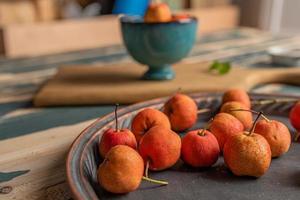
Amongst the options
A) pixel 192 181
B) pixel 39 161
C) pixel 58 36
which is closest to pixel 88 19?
pixel 58 36

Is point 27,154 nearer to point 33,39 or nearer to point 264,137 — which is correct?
point 264,137

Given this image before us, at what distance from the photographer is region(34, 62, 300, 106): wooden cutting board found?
0.90 m

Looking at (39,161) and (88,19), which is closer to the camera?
(39,161)

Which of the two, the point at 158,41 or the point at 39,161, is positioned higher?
the point at 158,41

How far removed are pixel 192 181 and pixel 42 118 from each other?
0.40m

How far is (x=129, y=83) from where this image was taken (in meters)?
0.97

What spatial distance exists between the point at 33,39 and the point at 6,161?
1.19 meters

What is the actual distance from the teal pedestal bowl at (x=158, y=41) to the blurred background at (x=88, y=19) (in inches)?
26.6

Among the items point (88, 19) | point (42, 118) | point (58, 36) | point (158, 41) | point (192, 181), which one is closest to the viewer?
point (192, 181)

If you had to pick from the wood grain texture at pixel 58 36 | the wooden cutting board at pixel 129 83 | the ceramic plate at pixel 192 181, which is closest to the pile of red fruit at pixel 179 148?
the ceramic plate at pixel 192 181

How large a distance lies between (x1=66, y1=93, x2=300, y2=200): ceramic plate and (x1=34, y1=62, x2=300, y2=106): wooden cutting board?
31 centimetres

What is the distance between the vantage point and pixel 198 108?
0.77 metres

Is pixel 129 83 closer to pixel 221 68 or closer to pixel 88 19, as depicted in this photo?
pixel 221 68

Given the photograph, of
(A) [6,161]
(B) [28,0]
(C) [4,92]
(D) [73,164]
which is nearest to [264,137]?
(D) [73,164]
